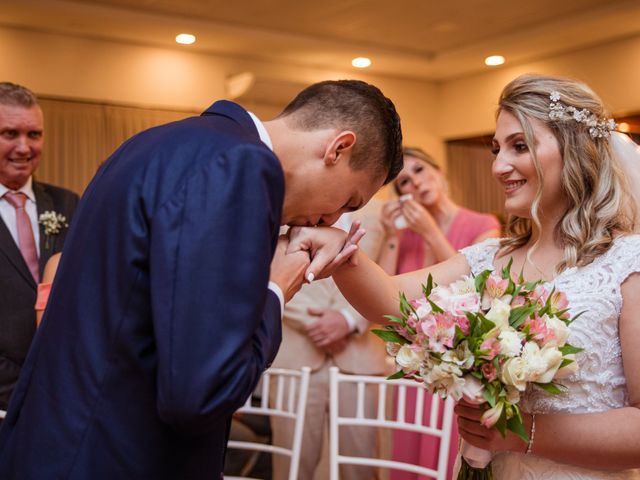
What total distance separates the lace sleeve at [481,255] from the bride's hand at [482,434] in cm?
57

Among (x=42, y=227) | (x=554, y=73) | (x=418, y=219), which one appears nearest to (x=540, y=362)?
(x=42, y=227)

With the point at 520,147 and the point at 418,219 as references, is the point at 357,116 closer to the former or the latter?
the point at 520,147

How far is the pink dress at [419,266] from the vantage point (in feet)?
12.9

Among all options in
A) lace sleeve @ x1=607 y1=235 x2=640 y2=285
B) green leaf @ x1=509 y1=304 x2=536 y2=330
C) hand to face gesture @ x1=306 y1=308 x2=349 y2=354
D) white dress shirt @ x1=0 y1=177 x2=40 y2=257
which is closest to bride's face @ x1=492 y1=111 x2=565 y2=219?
lace sleeve @ x1=607 y1=235 x2=640 y2=285

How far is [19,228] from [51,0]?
118 inches

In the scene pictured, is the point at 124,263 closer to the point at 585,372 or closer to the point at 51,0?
the point at 585,372

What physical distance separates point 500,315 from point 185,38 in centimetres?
566

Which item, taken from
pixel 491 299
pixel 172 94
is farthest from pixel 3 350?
pixel 172 94

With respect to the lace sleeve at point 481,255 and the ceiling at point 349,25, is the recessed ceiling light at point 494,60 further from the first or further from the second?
the lace sleeve at point 481,255

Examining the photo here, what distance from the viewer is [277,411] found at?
316 centimetres

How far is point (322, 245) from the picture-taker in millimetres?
1741

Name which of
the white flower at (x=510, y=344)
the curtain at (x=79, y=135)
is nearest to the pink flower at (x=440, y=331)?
the white flower at (x=510, y=344)

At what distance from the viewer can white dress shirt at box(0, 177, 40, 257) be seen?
3.35m

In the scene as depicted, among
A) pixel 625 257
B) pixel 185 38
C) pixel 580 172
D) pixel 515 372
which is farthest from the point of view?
pixel 185 38
